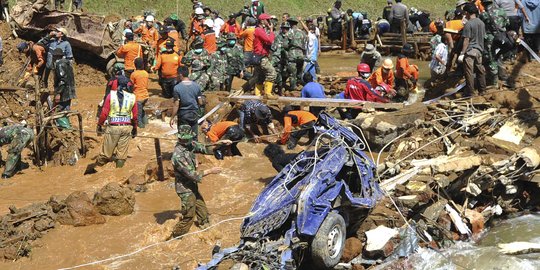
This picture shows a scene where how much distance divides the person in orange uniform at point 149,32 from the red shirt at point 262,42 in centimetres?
446

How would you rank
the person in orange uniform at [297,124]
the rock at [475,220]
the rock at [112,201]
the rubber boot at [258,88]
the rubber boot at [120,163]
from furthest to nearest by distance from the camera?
1. the rubber boot at [258,88]
2. the person in orange uniform at [297,124]
3. the rubber boot at [120,163]
4. the rock at [112,201]
5. the rock at [475,220]

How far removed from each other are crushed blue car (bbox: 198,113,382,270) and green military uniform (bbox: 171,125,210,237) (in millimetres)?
1203

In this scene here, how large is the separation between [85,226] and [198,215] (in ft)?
5.72

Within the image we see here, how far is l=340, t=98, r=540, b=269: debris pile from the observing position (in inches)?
354

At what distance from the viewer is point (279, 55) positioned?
15516 mm

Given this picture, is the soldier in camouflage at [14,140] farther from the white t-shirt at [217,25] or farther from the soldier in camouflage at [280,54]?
the white t-shirt at [217,25]

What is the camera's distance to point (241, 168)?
12016mm

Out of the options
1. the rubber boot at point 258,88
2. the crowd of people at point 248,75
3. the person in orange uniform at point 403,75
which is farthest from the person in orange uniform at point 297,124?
the rubber boot at point 258,88

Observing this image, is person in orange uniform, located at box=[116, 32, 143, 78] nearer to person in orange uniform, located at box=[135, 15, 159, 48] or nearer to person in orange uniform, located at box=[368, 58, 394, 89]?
person in orange uniform, located at box=[135, 15, 159, 48]

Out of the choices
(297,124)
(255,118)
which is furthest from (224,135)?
(297,124)

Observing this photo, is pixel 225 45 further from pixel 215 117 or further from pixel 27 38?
pixel 27 38

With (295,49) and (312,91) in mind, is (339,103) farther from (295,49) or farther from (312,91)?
(295,49)

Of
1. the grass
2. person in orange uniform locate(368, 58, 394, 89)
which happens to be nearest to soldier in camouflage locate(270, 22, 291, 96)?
person in orange uniform locate(368, 58, 394, 89)

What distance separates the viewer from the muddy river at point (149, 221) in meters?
8.62
